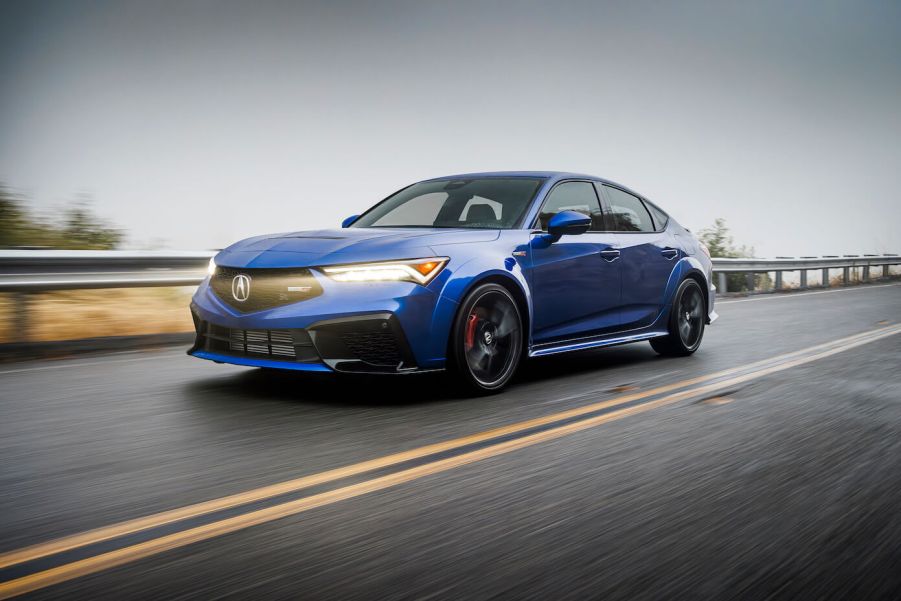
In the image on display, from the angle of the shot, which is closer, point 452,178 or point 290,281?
point 290,281

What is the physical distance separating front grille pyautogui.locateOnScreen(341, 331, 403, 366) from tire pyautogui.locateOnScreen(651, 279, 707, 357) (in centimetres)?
363

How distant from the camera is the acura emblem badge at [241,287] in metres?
5.89

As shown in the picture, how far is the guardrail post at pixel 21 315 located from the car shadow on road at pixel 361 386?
2805 millimetres

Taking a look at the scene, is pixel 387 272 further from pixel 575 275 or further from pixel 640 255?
pixel 640 255

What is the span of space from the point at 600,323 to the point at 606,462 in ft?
10.1

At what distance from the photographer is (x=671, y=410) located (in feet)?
19.4

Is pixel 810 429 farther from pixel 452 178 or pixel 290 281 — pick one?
pixel 452 178

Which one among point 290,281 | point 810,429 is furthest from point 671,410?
point 290,281

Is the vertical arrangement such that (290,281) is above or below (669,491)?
above

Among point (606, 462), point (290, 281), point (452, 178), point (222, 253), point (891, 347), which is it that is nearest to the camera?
point (606, 462)

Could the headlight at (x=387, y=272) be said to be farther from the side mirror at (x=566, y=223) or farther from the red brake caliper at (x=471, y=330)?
the side mirror at (x=566, y=223)

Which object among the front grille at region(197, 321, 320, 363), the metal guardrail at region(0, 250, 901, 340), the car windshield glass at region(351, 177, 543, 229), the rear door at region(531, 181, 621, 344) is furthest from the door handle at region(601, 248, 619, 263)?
the metal guardrail at region(0, 250, 901, 340)

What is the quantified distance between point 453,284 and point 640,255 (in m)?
2.59

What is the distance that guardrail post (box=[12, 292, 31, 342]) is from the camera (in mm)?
8633
